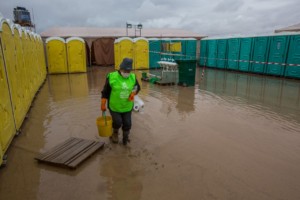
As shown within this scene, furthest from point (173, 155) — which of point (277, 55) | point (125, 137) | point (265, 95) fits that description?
point (277, 55)

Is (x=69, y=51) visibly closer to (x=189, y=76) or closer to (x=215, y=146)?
(x=189, y=76)

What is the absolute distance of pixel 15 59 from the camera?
554 centimetres

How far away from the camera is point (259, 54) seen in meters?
14.1

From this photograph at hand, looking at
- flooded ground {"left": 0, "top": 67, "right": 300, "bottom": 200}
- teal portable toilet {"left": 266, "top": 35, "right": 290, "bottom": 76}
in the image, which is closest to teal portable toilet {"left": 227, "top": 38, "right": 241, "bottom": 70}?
teal portable toilet {"left": 266, "top": 35, "right": 290, "bottom": 76}

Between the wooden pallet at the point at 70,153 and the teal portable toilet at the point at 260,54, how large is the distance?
12.7 meters

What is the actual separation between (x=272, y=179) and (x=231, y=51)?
46.3 ft

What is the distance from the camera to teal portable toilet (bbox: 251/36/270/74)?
13.7 metres

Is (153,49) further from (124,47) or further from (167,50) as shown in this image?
(167,50)

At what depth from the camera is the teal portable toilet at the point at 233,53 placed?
50.9 feet

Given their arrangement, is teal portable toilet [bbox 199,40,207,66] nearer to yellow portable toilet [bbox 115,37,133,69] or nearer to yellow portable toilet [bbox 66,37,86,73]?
yellow portable toilet [bbox 115,37,133,69]

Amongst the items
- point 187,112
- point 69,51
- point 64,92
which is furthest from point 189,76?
point 69,51

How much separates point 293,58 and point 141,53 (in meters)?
10.1

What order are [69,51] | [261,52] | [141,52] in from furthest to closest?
[141,52], [69,51], [261,52]

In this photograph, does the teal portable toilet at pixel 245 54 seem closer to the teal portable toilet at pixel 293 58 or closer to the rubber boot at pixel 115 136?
the teal portable toilet at pixel 293 58
